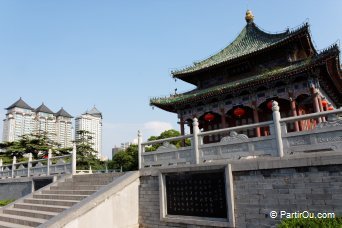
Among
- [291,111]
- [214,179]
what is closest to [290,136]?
[214,179]

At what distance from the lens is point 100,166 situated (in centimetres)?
3070

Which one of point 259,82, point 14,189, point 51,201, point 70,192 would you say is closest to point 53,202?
point 51,201

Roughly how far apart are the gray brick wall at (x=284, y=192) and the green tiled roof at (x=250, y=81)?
8.08 metres

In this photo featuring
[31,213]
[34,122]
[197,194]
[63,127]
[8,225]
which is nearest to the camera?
[197,194]

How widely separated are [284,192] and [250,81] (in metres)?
8.89

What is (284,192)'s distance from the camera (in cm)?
658

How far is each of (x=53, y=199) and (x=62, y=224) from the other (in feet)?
12.6

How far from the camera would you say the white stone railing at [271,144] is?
6.27 metres

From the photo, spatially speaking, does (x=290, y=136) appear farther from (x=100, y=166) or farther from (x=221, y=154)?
(x=100, y=166)

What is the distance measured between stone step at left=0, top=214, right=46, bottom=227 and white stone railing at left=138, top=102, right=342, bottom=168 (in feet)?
14.9

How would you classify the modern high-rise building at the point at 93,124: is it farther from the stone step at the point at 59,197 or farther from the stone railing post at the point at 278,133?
the stone railing post at the point at 278,133

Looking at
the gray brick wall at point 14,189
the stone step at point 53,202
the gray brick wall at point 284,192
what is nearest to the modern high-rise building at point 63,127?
the gray brick wall at point 14,189

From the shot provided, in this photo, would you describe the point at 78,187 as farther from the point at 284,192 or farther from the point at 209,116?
the point at 209,116

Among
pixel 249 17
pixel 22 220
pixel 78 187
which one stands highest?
pixel 249 17
